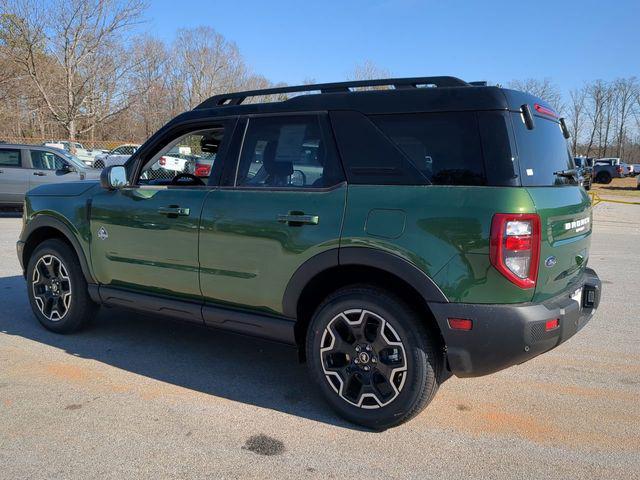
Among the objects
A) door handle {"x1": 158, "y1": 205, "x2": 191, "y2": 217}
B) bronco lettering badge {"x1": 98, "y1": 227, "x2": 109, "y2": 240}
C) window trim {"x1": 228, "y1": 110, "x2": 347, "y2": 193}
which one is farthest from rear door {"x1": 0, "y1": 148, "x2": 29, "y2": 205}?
window trim {"x1": 228, "y1": 110, "x2": 347, "y2": 193}

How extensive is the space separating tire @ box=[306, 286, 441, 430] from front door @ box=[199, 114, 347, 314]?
36 centimetres

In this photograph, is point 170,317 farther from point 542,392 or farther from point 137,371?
point 542,392

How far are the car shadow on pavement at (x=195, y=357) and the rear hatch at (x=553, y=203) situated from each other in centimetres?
148

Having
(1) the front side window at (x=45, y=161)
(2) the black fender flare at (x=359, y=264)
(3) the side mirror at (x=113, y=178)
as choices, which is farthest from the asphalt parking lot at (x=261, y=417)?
(1) the front side window at (x=45, y=161)

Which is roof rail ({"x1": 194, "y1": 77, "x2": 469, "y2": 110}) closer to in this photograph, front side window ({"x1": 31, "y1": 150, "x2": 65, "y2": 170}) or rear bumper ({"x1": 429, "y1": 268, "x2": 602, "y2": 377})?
rear bumper ({"x1": 429, "y1": 268, "x2": 602, "y2": 377})

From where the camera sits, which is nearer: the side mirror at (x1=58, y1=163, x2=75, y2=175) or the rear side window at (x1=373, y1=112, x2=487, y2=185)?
the rear side window at (x1=373, y1=112, x2=487, y2=185)

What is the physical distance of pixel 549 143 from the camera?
3340 mm

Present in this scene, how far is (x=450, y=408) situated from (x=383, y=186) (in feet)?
4.99

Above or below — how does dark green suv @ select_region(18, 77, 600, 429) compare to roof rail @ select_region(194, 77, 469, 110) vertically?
below

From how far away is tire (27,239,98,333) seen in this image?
4688mm

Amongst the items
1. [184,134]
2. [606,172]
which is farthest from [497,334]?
[606,172]

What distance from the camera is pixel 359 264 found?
3.14 meters

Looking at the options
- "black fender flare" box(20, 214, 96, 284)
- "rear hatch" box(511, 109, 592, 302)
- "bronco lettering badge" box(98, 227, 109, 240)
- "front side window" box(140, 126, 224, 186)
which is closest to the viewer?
"rear hatch" box(511, 109, 592, 302)

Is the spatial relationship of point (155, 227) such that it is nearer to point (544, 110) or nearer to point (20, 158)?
point (544, 110)
